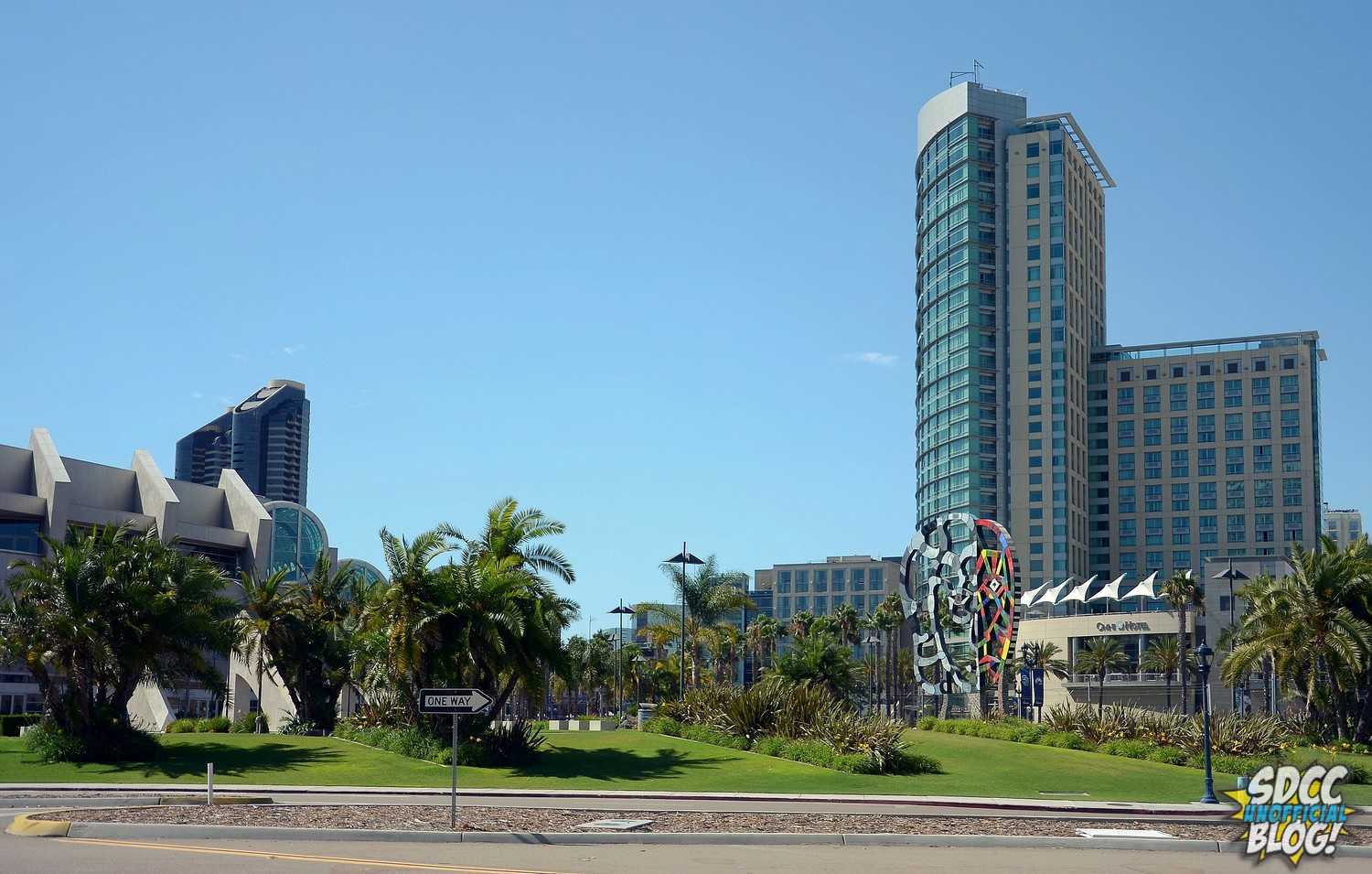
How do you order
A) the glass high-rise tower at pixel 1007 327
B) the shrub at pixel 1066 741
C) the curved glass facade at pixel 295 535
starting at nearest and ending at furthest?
the shrub at pixel 1066 741 → the curved glass facade at pixel 295 535 → the glass high-rise tower at pixel 1007 327

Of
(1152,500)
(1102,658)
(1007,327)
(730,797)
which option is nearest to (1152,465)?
(1152,500)

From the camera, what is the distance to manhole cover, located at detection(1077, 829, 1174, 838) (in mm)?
23772

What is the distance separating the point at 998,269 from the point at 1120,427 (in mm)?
29842

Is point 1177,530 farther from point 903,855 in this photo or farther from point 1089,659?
point 903,855

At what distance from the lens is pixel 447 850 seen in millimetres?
20516

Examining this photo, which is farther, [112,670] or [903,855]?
[112,670]

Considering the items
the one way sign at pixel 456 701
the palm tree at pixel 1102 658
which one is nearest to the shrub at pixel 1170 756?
the one way sign at pixel 456 701

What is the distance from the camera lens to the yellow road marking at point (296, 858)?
700 inches

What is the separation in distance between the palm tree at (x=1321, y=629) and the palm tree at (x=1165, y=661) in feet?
183

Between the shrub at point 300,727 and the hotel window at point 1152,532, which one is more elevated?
the hotel window at point 1152,532

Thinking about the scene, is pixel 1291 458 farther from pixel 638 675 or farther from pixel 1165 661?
pixel 638 675

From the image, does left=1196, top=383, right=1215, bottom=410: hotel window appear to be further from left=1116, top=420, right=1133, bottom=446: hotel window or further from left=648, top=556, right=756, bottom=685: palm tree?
left=648, top=556, right=756, bottom=685: palm tree

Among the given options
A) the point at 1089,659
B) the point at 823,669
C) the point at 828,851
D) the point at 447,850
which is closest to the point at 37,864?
the point at 447,850

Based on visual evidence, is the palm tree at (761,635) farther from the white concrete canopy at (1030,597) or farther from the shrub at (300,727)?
the shrub at (300,727)
